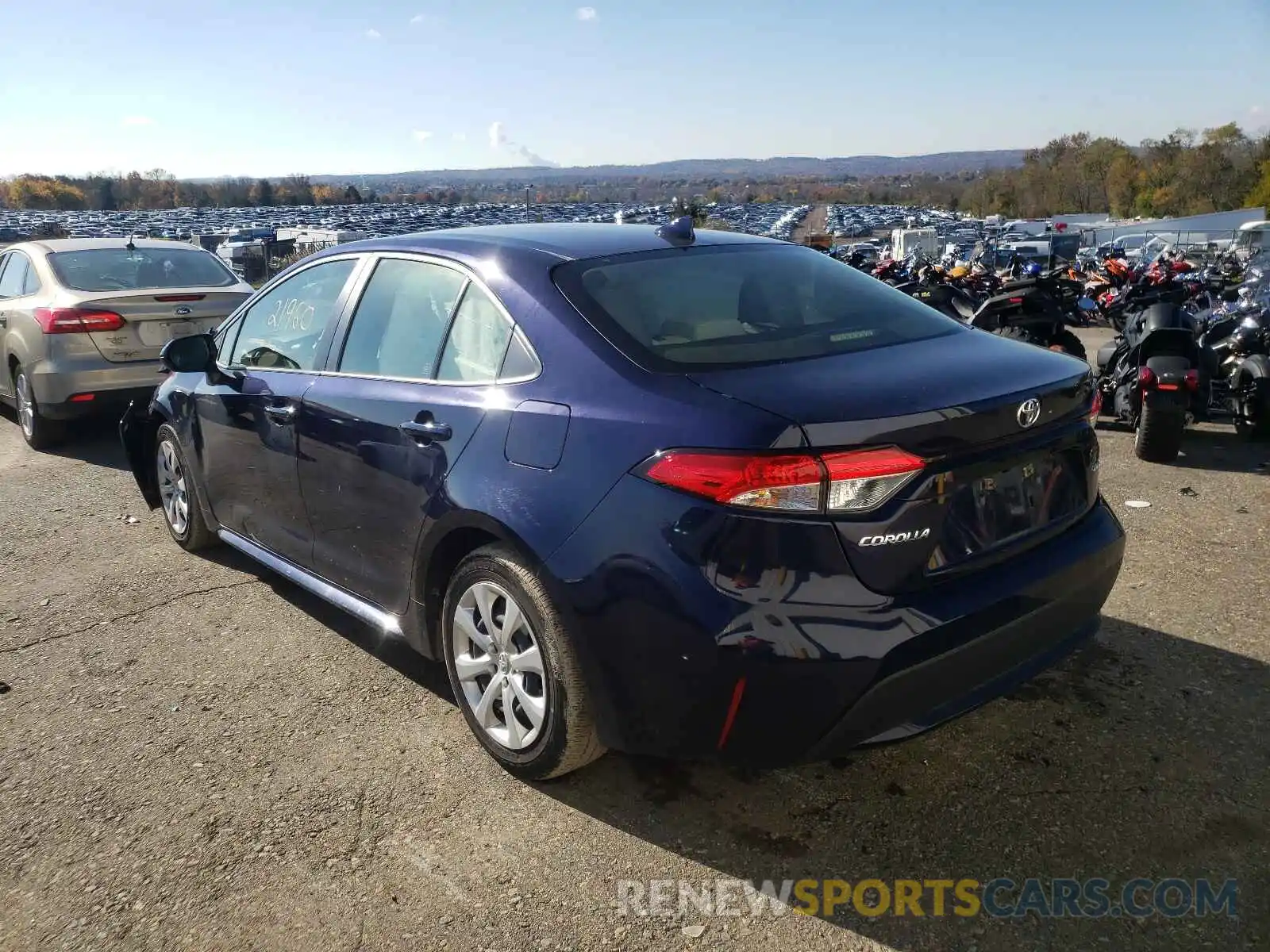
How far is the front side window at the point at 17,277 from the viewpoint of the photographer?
Answer: 7898 millimetres

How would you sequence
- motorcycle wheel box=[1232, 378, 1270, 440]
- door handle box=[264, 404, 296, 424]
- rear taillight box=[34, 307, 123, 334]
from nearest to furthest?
1. door handle box=[264, 404, 296, 424]
2. motorcycle wheel box=[1232, 378, 1270, 440]
3. rear taillight box=[34, 307, 123, 334]

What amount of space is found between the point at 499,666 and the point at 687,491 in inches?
38.7

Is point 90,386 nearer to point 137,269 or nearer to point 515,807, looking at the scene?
point 137,269

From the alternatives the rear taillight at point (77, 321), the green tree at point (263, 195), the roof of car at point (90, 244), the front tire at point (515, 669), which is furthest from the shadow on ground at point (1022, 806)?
the green tree at point (263, 195)

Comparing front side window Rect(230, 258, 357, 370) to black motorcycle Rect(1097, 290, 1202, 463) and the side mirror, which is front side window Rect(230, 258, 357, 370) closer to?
the side mirror

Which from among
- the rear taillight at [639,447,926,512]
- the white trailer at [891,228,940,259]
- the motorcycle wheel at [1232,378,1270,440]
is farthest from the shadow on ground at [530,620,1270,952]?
the white trailer at [891,228,940,259]

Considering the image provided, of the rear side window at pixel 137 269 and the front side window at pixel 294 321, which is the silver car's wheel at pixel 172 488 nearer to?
the front side window at pixel 294 321

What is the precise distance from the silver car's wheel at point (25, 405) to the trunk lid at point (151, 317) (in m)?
0.91

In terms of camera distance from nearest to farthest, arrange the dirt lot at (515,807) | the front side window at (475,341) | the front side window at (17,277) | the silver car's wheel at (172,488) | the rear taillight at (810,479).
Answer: the rear taillight at (810,479) → the dirt lot at (515,807) → the front side window at (475,341) → the silver car's wheel at (172,488) → the front side window at (17,277)

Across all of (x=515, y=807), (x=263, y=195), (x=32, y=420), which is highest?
(x=263, y=195)

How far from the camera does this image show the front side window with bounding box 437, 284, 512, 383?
2965 millimetres

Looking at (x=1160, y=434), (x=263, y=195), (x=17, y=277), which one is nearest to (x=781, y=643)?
(x=1160, y=434)

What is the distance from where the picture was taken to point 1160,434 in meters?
6.52

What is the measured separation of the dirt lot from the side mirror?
3.88ft
